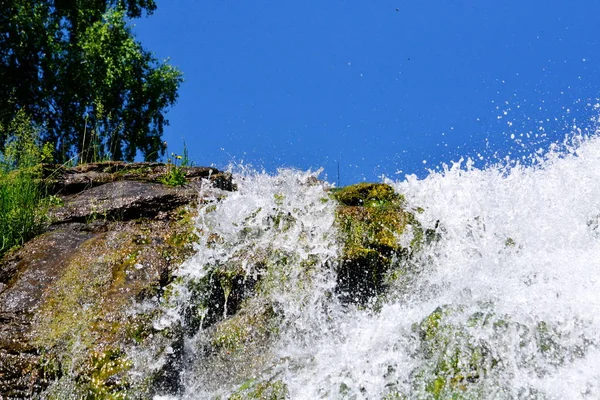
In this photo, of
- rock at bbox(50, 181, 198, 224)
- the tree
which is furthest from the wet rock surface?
the tree

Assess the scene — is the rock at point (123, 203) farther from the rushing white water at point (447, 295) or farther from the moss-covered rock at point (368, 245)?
the moss-covered rock at point (368, 245)

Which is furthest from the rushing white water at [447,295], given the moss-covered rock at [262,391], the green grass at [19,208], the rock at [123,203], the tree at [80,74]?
the tree at [80,74]

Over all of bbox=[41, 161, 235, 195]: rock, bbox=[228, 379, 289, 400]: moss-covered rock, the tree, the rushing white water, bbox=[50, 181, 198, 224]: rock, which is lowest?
bbox=[228, 379, 289, 400]: moss-covered rock

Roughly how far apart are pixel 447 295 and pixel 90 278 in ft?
10.5

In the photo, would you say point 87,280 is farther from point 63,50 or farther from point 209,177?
point 63,50

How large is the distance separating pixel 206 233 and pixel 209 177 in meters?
1.79

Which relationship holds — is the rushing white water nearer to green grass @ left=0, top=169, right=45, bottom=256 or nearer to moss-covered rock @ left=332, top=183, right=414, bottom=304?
moss-covered rock @ left=332, top=183, right=414, bottom=304

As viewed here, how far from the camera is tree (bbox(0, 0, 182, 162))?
61.3 ft

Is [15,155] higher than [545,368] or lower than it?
higher

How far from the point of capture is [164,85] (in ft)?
66.8

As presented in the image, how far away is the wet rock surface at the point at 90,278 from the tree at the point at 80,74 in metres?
11.4

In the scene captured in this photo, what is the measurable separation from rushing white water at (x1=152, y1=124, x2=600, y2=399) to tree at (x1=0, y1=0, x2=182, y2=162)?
1322 centimetres

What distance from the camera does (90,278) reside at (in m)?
5.64

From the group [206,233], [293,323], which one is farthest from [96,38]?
[293,323]
